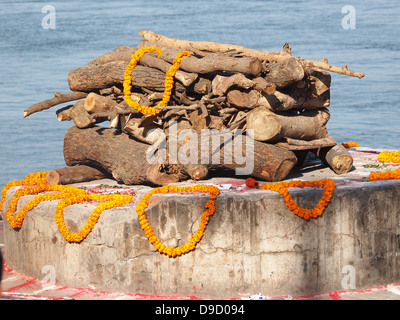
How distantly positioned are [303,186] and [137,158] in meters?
2.66

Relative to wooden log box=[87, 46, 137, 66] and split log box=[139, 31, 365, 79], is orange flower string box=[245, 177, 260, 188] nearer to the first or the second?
split log box=[139, 31, 365, 79]

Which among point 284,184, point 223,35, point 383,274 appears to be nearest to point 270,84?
point 284,184

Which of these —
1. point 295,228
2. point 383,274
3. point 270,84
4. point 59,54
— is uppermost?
point 59,54

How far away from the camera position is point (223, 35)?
30.7 meters

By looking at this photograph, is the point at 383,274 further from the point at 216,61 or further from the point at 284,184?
the point at 216,61

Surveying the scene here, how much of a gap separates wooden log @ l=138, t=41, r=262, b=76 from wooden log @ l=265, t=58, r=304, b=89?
0.67 feet

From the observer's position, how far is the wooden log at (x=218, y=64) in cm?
1204

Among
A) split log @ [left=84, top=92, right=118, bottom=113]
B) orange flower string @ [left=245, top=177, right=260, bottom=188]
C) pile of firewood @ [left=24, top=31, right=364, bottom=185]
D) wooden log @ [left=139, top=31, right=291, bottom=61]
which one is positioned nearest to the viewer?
orange flower string @ [left=245, top=177, right=260, bottom=188]

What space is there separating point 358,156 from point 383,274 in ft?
10.9

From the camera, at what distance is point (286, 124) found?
12391 millimetres

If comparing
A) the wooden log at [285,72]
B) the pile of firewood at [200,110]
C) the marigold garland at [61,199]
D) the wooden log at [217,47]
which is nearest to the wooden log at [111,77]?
the pile of firewood at [200,110]

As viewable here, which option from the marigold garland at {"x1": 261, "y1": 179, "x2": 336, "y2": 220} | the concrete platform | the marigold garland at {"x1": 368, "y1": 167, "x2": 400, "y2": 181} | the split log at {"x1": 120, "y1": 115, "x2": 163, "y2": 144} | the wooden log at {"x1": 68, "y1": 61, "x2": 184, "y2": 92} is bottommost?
the concrete platform

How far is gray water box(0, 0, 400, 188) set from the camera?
2530 centimetres

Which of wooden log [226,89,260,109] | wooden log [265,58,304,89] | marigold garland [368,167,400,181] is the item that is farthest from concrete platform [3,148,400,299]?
wooden log [265,58,304,89]
